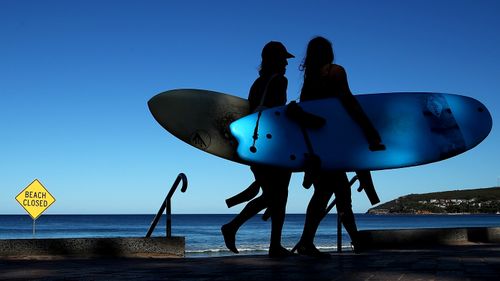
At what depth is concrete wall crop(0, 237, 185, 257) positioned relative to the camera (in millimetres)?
6465

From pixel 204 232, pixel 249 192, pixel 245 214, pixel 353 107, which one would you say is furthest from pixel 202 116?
pixel 204 232

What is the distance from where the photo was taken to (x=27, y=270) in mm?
4531

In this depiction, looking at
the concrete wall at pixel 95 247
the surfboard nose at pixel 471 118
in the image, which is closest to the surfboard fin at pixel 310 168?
the surfboard nose at pixel 471 118

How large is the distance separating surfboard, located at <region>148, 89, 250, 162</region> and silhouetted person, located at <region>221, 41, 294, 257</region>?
52 cm

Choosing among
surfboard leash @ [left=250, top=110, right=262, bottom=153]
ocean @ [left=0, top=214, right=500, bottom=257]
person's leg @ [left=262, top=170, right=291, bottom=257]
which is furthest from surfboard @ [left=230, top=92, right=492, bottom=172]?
ocean @ [left=0, top=214, right=500, bottom=257]

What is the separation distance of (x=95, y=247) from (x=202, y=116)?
182cm

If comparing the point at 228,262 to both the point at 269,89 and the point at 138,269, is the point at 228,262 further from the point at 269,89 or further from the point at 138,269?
the point at 269,89

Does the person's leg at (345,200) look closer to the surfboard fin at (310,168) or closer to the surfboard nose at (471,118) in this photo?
the surfboard fin at (310,168)

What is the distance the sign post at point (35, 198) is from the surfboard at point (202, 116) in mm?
7831

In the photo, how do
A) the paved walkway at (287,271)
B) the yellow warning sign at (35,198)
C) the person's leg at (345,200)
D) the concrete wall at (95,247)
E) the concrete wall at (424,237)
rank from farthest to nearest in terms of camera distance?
1. the yellow warning sign at (35,198)
2. the concrete wall at (424,237)
3. the concrete wall at (95,247)
4. the person's leg at (345,200)
5. the paved walkway at (287,271)

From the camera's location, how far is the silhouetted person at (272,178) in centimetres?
574

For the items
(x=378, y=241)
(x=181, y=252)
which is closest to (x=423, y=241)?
(x=378, y=241)

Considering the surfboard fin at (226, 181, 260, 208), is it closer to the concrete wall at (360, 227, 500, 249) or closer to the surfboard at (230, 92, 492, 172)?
the surfboard at (230, 92, 492, 172)

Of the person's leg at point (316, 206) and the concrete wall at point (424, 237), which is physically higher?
the person's leg at point (316, 206)
